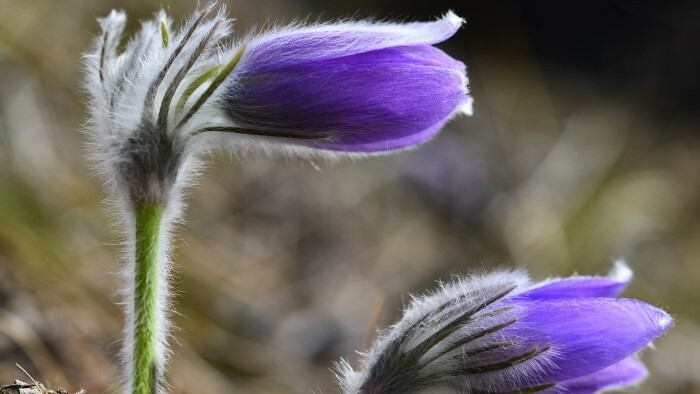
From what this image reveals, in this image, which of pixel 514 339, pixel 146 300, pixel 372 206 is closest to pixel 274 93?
pixel 146 300

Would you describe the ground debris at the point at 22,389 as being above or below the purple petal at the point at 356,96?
below

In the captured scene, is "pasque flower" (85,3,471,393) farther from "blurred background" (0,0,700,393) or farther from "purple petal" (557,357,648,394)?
"purple petal" (557,357,648,394)

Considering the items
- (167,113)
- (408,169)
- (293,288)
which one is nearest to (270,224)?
(293,288)

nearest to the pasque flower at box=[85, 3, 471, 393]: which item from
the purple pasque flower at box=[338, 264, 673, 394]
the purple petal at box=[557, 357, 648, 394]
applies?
the purple pasque flower at box=[338, 264, 673, 394]

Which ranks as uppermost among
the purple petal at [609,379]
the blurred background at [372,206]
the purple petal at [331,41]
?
the blurred background at [372,206]

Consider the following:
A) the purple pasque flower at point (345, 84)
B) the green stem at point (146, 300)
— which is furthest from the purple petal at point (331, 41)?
the green stem at point (146, 300)

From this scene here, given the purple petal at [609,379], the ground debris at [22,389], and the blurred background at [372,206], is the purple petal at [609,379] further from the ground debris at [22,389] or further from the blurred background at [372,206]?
the ground debris at [22,389]
